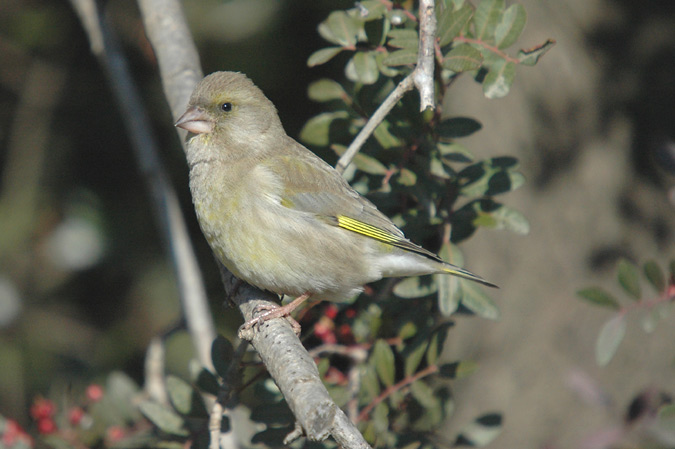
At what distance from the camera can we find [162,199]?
408 centimetres

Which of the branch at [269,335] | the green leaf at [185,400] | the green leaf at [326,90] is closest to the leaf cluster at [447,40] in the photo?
the green leaf at [326,90]

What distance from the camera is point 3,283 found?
533cm

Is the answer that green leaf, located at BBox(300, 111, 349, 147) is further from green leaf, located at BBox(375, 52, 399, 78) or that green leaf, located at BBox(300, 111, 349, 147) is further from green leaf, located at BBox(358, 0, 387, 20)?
green leaf, located at BBox(358, 0, 387, 20)

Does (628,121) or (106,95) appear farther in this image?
(106,95)

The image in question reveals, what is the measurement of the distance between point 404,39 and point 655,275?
1391mm

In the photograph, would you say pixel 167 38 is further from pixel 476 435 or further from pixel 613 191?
pixel 613 191

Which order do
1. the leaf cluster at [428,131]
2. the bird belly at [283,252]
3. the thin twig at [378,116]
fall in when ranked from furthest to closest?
the bird belly at [283,252] < the leaf cluster at [428,131] < the thin twig at [378,116]

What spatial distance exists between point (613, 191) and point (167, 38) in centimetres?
320

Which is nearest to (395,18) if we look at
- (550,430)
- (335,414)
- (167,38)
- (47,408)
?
(167,38)

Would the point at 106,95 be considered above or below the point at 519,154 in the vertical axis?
above

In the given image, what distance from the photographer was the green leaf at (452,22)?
9.32ft

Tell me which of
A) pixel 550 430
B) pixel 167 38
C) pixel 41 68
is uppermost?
pixel 167 38

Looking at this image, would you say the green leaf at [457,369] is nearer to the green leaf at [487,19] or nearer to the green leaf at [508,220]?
the green leaf at [508,220]

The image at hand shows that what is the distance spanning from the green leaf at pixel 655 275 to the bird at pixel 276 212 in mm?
682
